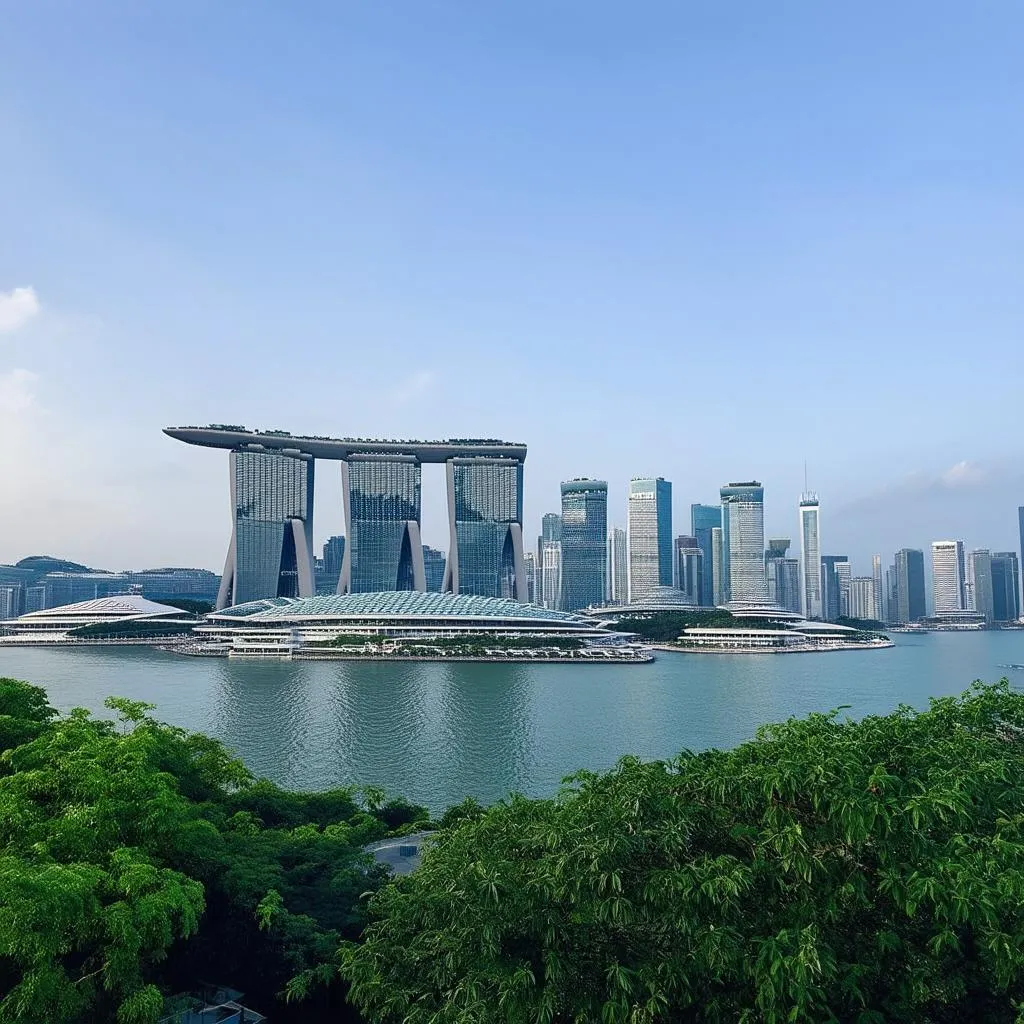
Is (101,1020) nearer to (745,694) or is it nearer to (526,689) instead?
(526,689)

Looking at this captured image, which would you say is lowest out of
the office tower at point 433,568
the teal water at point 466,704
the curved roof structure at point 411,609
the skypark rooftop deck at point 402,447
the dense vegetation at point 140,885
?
the teal water at point 466,704

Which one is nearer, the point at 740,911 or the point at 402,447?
the point at 740,911

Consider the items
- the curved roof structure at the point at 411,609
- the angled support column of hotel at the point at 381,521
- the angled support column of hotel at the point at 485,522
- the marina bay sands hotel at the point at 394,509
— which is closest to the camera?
the curved roof structure at the point at 411,609

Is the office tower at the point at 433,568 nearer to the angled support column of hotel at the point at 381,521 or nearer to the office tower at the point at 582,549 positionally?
the office tower at the point at 582,549

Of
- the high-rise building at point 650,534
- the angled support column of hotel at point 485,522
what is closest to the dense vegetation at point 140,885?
the angled support column of hotel at point 485,522

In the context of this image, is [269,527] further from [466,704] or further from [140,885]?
[140,885]

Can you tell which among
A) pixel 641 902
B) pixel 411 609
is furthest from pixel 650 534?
pixel 641 902

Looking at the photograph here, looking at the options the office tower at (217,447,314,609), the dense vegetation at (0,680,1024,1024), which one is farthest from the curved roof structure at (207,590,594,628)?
the dense vegetation at (0,680,1024,1024)
